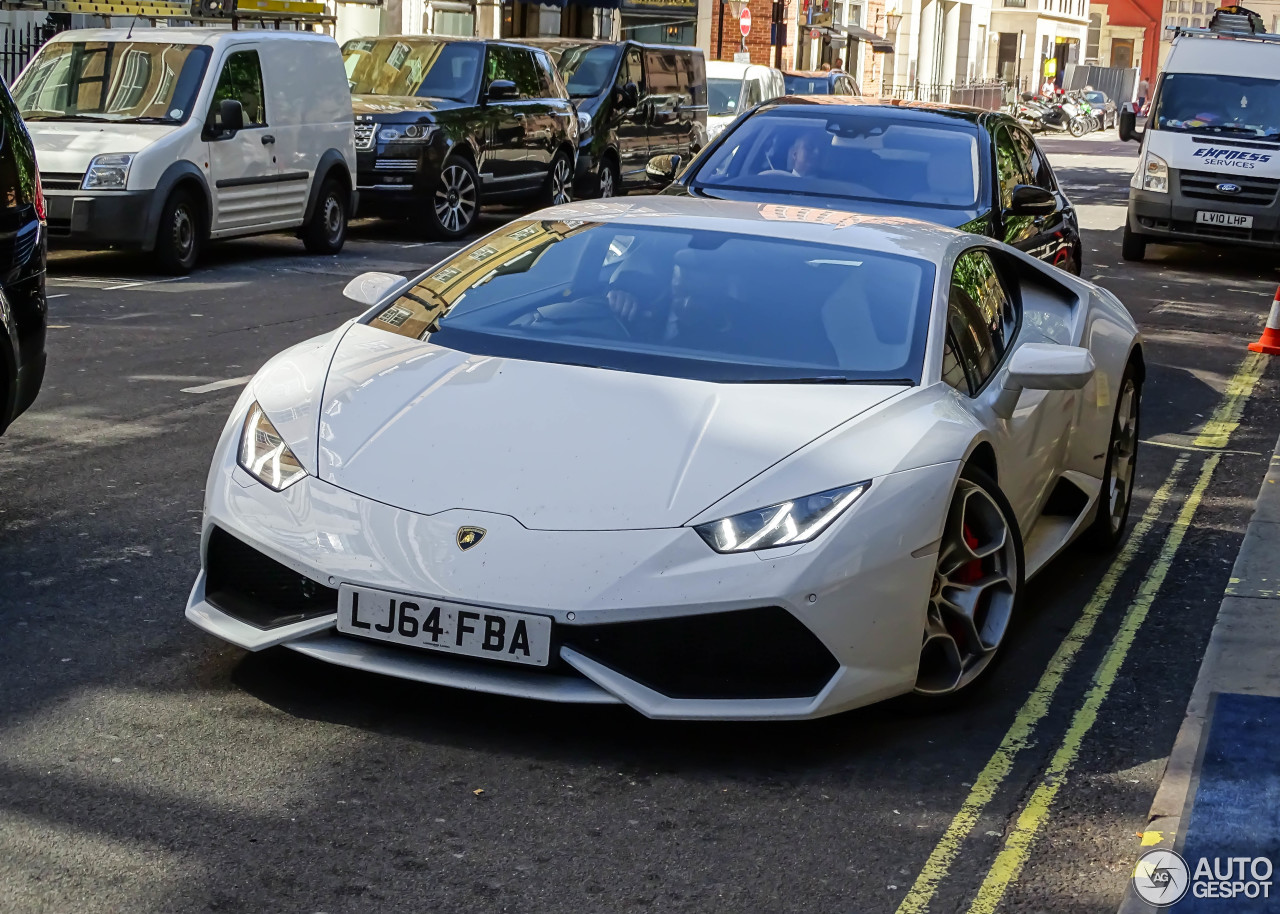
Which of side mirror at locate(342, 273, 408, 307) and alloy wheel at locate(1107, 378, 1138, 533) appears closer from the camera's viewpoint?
side mirror at locate(342, 273, 408, 307)

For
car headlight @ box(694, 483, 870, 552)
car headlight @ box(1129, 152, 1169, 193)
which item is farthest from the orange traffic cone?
car headlight @ box(694, 483, 870, 552)

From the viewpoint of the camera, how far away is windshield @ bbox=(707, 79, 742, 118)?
27.2 metres

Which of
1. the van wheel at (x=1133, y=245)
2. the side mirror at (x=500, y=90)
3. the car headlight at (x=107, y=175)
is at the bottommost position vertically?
the van wheel at (x=1133, y=245)

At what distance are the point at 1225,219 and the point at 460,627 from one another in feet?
52.1

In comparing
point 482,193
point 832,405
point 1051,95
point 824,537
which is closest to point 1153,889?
point 824,537

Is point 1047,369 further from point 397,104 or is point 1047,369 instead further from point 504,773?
point 397,104

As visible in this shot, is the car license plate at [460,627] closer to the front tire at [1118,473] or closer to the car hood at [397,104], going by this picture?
the front tire at [1118,473]

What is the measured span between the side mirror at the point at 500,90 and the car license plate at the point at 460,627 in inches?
575

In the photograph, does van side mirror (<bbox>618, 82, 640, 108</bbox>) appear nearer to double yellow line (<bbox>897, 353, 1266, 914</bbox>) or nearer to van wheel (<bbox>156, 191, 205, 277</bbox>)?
van wheel (<bbox>156, 191, 205, 277</bbox>)

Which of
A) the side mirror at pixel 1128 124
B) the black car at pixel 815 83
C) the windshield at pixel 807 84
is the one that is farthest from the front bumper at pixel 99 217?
the windshield at pixel 807 84

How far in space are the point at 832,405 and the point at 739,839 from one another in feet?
4.19

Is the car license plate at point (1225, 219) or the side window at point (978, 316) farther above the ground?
the side window at point (978, 316)

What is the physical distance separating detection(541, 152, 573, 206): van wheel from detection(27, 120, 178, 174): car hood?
6.28 m

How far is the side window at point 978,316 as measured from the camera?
17.5 ft
